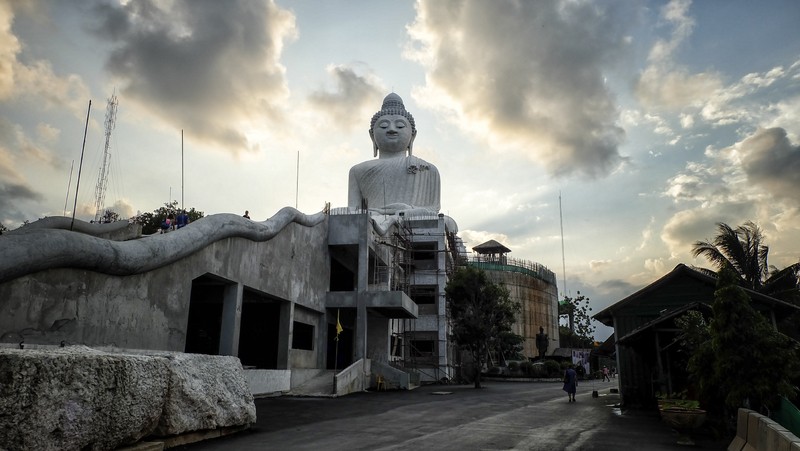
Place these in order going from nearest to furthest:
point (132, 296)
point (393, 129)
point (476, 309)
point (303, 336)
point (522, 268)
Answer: point (132, 296) < point (303, 336) < point (476, 309) < point (393, 129) < point (522, 268)

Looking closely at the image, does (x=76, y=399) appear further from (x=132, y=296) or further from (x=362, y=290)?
(x=362, y=290)

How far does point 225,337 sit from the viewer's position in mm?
16719

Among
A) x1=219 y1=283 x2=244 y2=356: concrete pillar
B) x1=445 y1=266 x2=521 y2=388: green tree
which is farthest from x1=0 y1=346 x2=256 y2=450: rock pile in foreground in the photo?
x1=445 y1=266 x2=521 y2=388: green tree

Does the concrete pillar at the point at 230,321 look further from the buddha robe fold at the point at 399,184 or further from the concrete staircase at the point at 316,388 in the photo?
the buddha robe fold at the point at 399,184

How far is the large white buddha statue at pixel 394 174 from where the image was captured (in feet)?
152

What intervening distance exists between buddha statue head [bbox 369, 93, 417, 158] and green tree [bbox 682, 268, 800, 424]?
39386 millimetres

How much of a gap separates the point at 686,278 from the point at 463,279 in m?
14.4

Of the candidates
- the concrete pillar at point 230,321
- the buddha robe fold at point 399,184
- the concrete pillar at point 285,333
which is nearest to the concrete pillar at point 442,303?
the buddha robe fold at point 399,184

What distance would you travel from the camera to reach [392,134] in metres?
47.8

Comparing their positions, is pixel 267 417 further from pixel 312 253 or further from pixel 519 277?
pixel 519 277

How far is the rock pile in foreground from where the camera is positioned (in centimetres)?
534

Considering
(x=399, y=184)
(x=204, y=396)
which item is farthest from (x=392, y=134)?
(x=204, y=396)

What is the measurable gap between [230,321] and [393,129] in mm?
33768

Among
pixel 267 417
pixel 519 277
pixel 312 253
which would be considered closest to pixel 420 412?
pixel 267 417
